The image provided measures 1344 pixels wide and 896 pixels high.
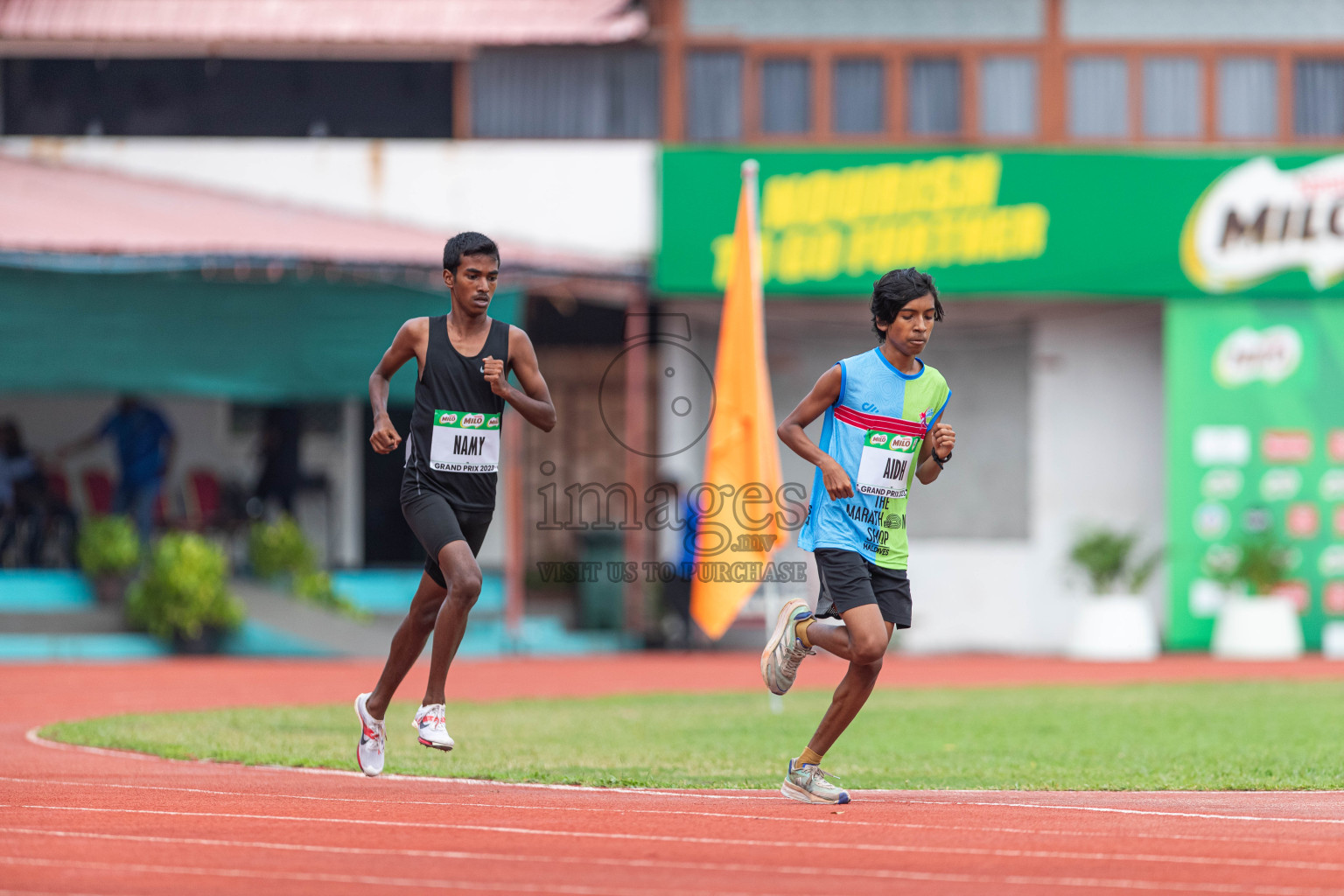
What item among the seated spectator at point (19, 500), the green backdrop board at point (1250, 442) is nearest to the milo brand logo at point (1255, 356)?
the green backdrop board at point (1250, 442)

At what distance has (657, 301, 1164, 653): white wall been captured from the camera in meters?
22.2

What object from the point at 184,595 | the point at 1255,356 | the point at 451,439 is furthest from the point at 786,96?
the point at 451,439

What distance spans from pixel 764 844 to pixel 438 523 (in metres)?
2.39

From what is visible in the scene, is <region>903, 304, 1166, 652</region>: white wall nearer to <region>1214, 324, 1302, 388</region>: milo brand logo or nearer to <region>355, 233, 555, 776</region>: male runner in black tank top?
<region>1214, 324, 1302, 388</region>: milo brand logo

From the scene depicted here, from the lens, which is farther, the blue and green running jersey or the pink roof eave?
the pink roof eave

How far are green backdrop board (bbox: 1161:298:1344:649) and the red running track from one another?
45.8ft

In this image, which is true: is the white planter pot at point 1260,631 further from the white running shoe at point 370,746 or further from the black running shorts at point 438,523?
the white running shoe at point 370,746

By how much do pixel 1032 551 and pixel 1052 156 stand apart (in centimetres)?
485

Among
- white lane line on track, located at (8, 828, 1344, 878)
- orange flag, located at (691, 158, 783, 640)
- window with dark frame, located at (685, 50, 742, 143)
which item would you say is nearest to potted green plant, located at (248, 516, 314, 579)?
window with dark frame, located at (685, 50, 742, 143)

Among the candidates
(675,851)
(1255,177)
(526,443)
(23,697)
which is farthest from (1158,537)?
(675,851)

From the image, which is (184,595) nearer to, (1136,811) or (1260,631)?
(1260,631)

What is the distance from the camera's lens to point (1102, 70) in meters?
22.1

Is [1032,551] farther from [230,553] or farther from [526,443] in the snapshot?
[230,553]

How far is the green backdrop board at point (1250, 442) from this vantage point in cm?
2142
